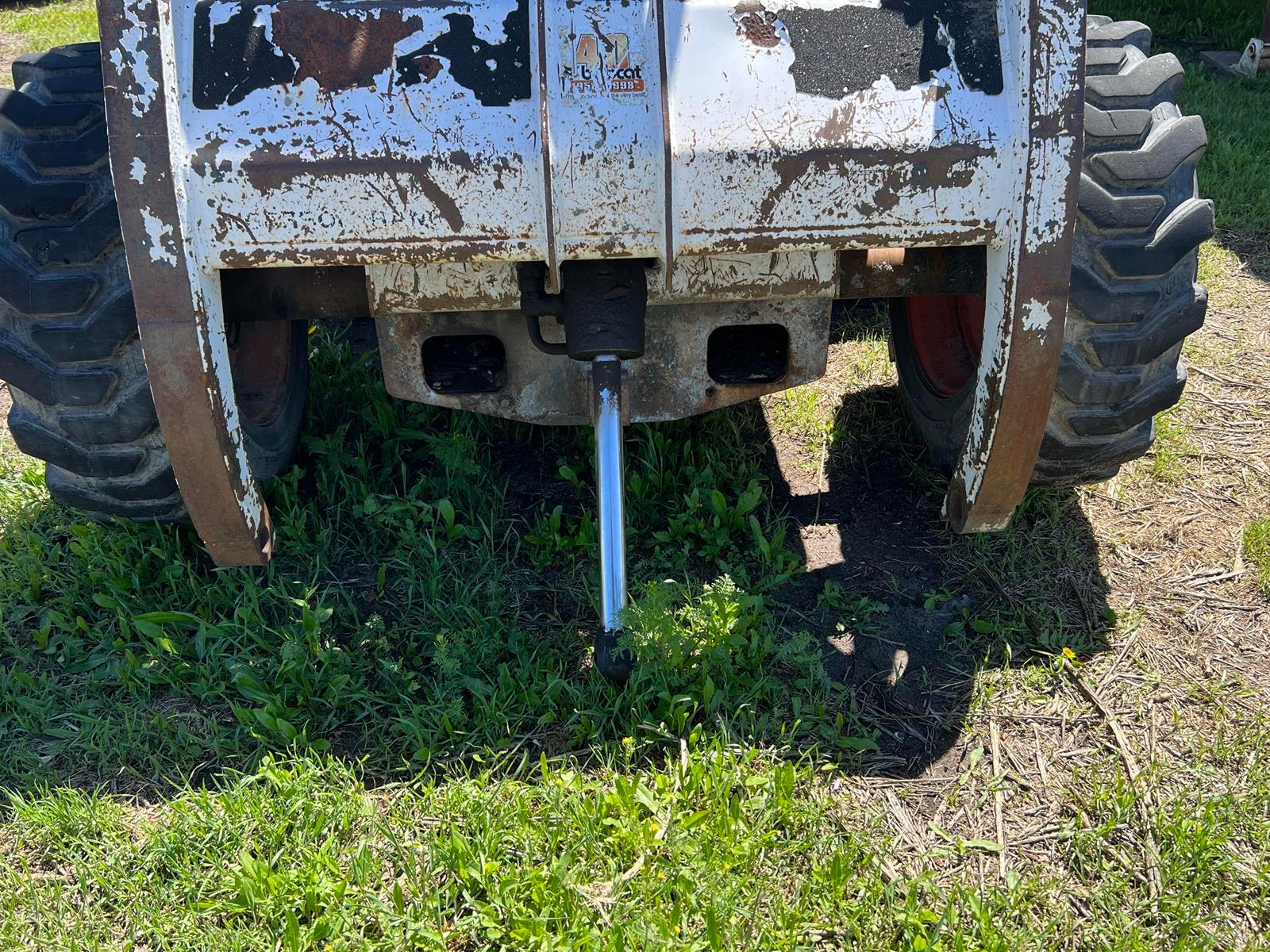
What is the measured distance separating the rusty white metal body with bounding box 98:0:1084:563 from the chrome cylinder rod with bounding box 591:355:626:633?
39 centimetres

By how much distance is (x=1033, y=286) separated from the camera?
217 centimetres

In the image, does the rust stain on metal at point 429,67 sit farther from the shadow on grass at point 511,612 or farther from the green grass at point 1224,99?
the green grass at point 1224,99

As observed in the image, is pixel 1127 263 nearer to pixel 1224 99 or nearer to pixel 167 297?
pixel 167 297

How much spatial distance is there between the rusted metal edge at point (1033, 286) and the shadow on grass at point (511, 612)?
1.47 feet

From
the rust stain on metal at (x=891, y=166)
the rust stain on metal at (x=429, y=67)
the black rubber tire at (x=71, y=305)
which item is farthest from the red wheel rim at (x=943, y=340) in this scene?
the black rubber tire at (x=71, y=305)

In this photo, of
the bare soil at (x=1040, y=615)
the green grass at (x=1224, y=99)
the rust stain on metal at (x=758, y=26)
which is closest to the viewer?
the rust stain on metal at (x=758, y=26)

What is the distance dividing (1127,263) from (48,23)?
7180 millimetres

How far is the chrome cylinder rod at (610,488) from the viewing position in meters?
2.48

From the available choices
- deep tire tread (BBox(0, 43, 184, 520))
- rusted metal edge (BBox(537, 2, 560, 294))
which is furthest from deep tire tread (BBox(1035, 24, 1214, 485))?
deep tire tread (BBox(0, 43, 184, 520))

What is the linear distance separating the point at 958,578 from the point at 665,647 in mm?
846

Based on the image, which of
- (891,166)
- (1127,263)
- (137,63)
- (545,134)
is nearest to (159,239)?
(137,63)

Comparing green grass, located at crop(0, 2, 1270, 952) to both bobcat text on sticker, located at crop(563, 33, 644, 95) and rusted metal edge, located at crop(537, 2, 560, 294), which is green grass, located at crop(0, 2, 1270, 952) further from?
bobcat text on sticker, located at crop(563, 33, 644, 95)

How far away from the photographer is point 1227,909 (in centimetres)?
209

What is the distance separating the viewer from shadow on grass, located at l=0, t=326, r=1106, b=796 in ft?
7.93
